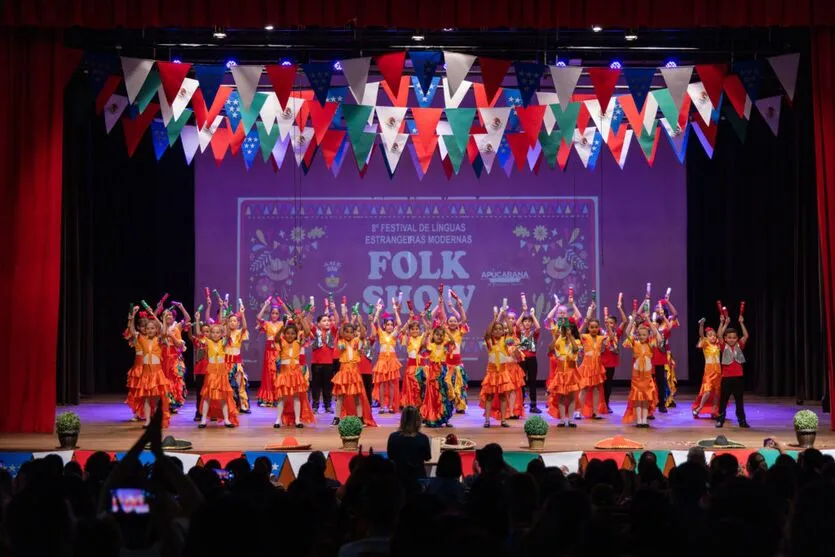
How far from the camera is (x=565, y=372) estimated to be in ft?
40.3

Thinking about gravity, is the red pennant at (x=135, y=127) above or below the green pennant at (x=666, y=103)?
below

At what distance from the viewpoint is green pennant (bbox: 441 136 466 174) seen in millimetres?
12688

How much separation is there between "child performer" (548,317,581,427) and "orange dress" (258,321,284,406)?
3699mm

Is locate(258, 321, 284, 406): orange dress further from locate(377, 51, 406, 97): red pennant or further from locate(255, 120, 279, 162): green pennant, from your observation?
locate(377, 51, 406, 97): red pennant

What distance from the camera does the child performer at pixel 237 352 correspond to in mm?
13339

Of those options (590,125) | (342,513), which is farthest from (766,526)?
(590,125)

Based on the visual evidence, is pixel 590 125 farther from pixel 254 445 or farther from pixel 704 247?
pixel 254 445

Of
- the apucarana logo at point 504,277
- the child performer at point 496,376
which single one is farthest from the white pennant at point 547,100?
the apucarana logo at point 504,277

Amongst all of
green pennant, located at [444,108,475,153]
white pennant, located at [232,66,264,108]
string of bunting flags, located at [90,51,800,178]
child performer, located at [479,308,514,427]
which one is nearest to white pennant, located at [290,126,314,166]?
string of bunting flags, located at [90,51,800,178]

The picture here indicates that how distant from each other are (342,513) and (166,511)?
106 centimetres

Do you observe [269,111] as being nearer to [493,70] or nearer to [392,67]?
[392,67]

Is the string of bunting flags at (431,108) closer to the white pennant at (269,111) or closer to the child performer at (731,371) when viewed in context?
the white pennant at (269,111)

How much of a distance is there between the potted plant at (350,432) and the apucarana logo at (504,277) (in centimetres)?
731

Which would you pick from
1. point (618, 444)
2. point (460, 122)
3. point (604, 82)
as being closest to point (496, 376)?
point (618, 444)
